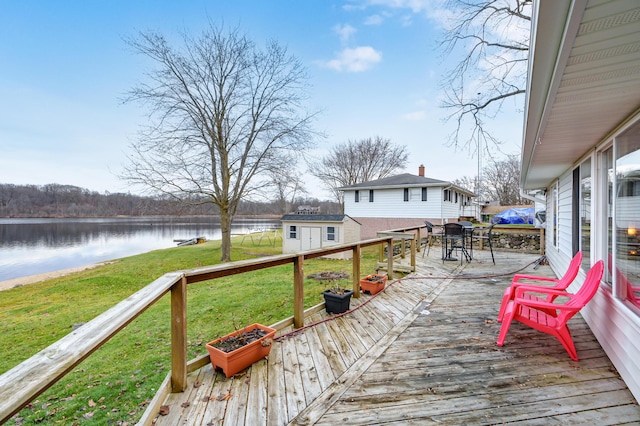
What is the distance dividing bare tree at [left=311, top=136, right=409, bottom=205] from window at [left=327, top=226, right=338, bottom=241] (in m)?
14.0

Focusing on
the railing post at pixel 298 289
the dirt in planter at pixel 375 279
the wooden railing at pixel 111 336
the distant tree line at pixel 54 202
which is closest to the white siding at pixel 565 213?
the dirt in planter at pixel 375 279

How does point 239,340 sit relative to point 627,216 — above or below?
below

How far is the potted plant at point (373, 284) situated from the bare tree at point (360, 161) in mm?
22740

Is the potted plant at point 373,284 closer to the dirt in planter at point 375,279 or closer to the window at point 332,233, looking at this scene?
the dirt in planter at point 375,279

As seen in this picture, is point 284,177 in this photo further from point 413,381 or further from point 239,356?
point 413,381

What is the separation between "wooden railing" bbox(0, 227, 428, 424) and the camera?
0.76 metres

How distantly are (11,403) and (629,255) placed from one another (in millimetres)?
4081

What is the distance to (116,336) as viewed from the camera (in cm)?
511

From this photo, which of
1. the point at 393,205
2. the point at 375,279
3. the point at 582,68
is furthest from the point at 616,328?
the point at 393,205

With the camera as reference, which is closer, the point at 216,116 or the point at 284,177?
the point at 216,116

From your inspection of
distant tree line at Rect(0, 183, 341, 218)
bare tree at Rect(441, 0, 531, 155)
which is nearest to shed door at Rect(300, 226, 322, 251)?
bare tree at Rect(441, 0, 531, 155)

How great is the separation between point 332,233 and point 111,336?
1277cm

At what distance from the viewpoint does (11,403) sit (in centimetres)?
69

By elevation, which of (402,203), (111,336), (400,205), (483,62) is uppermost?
(483,62)
